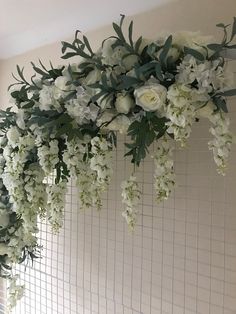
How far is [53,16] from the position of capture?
1.96 metres

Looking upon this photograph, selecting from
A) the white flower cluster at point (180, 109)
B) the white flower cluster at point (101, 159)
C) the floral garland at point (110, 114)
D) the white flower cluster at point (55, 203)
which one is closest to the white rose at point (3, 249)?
the floral garland at point (110, 114)

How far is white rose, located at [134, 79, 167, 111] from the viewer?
1.08 metres

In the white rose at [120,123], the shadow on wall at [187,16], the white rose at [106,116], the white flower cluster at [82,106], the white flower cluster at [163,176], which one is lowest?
the white flower cluster at [163,176]

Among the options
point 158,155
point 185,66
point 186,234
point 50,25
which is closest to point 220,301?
point 186,234

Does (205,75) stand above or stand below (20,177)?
above

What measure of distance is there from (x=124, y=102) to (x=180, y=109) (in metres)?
0.21

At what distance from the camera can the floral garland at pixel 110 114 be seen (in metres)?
1.09

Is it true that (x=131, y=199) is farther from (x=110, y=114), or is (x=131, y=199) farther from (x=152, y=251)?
(x=152, y=251)

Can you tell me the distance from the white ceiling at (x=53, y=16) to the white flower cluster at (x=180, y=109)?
2.48 ft

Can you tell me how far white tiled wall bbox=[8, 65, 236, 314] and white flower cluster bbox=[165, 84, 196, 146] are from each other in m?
0.41

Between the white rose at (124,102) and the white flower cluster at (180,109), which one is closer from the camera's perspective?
the white flower cluster at (180,109)

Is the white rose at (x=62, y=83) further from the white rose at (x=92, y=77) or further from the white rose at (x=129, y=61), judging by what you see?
the white rose at (x=129, y=61)

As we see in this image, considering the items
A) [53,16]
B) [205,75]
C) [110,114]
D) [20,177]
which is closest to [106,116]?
[110,114]

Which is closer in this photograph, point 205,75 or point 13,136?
point 205,75
